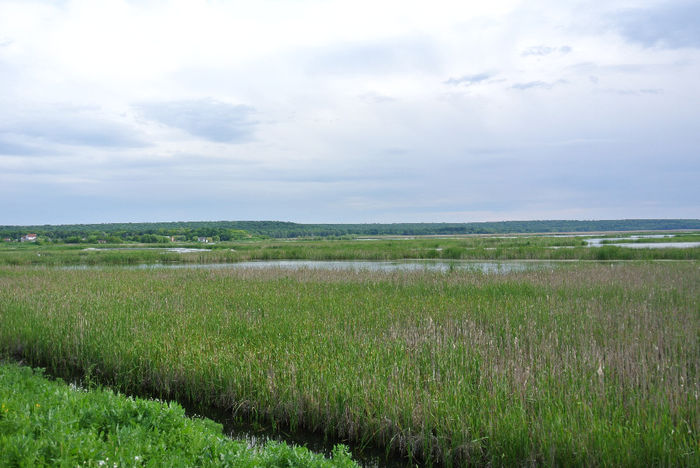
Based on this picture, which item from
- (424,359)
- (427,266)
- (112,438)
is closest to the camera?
(112,438)

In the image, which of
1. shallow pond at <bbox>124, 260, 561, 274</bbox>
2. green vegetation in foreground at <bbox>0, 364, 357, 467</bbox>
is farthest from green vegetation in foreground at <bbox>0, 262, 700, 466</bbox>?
shallow pond at <bbox>124, 260, 561, 274</bbox>

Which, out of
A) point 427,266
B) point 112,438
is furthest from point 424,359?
point 427,266

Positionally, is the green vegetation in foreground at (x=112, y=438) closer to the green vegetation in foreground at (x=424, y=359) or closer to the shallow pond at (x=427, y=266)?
the green vegetation in foreground at (x=424, y=359)

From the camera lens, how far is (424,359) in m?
7.42

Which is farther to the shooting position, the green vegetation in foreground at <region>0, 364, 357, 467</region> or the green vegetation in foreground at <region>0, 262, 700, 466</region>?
the green vegetation in foreground at <region>0, 262, 700, 466</region>

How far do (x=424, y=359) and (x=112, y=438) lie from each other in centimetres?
465

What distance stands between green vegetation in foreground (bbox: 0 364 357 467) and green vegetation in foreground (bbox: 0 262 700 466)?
1.38 m

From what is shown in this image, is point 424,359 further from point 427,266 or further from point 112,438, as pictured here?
point 427,266

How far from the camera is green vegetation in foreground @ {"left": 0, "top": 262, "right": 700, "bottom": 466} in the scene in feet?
16.8

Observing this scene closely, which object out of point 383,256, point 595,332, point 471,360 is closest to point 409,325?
point 471,360

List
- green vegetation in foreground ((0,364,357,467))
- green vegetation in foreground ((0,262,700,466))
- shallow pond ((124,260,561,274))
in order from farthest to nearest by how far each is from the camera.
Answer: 1. shallow pond ((124,260,561,274))
2. green vegetation in foreground ((0,262,700,466))
3. green vegetation in foreground ((0,364,357,467))

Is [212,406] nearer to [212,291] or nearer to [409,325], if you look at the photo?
[409,325]

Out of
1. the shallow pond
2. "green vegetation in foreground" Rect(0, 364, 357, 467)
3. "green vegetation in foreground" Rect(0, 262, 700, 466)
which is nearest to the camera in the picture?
"green vegetation in foreground" Rect(0, 364, 357, 467)

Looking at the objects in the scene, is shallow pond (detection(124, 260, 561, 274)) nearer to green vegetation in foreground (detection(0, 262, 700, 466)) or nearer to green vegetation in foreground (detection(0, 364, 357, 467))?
green vegetation in foreground (detection(0, 262, 700, 466))
